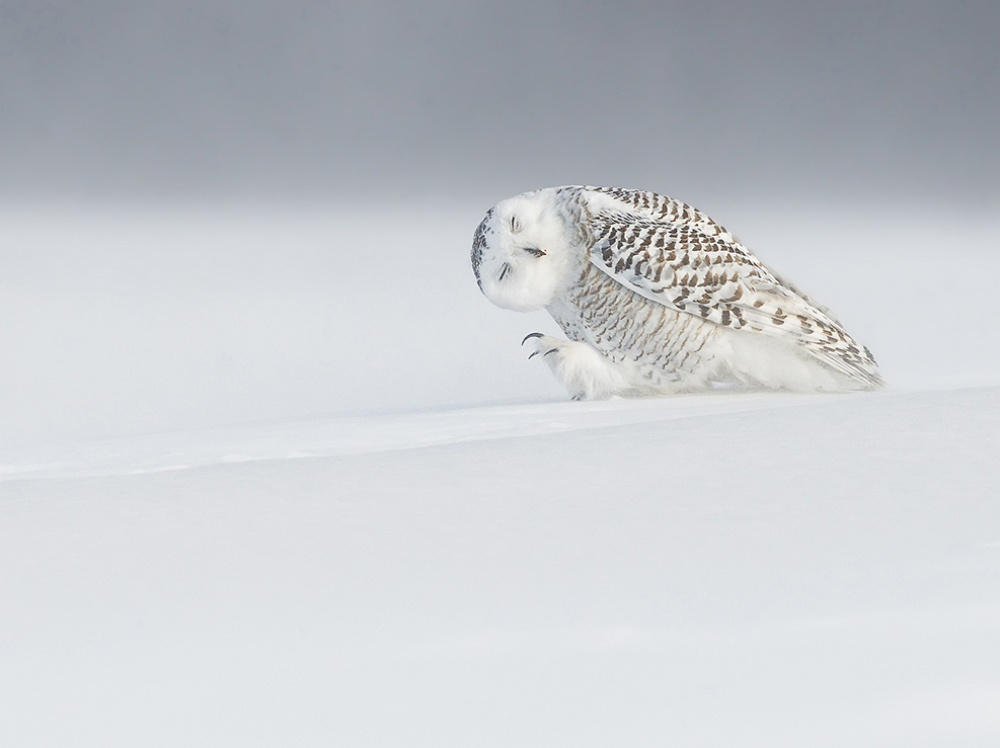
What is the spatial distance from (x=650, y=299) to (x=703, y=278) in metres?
0.08

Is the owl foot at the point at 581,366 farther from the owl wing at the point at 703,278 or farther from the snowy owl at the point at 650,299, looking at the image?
the owl wing at the point at 703,278

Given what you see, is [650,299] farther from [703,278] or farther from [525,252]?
[525,252]

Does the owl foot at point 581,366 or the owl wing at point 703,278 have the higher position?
the owl wing at point 703,278

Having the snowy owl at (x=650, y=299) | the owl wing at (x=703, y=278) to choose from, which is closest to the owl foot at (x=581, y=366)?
Answer: the snowy owl at (x=650, y=299)

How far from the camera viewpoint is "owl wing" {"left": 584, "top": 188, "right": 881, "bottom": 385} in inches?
68.3

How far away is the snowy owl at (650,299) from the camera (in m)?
1.75

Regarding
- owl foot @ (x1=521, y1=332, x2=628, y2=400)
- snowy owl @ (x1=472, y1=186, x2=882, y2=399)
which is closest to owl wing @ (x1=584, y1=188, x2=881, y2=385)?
snowy owl @ (x1=472, y1=186, x2=882, y2=399)

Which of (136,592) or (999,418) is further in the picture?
(999,418)

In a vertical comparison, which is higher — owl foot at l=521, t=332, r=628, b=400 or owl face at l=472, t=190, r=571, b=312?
owl face at l=472, t=190, r=571, b=312

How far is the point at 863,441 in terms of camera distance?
4.53 ft

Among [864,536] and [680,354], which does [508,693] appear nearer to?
[864,536]

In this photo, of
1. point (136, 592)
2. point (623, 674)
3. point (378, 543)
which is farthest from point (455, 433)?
point (623, 674)

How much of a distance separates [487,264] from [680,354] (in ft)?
1.04

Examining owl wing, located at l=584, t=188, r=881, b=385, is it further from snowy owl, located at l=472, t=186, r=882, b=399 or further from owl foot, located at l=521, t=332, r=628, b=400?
owl foot, located at l=521, t=332, r=628, b=400
